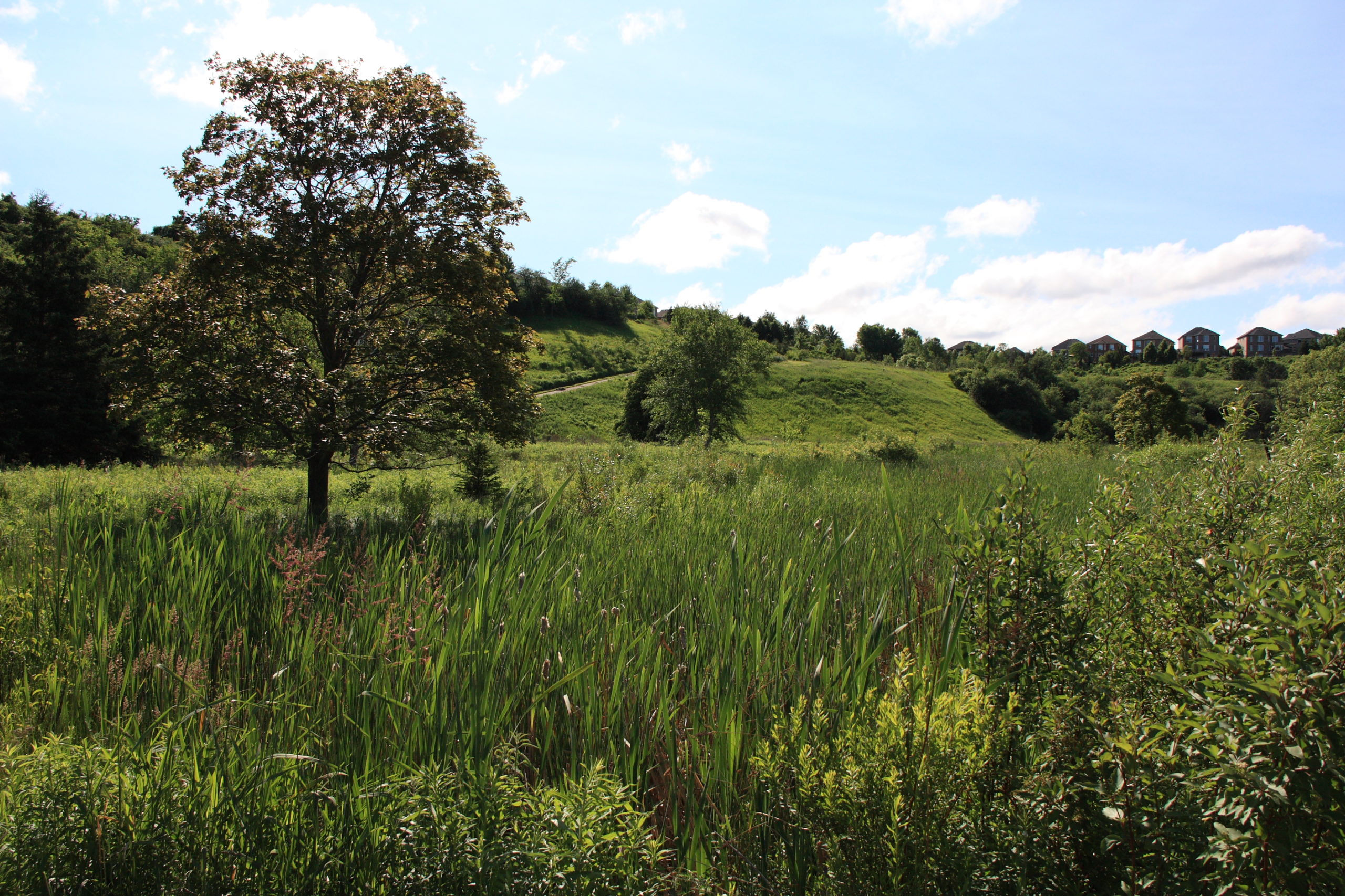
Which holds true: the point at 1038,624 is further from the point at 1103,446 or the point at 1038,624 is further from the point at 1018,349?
the point at 1018,349

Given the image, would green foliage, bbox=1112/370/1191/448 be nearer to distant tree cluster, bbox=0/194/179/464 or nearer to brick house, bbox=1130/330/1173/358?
distant tree cluster, bbox=0/194/179/464

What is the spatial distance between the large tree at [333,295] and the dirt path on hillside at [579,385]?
35.7m

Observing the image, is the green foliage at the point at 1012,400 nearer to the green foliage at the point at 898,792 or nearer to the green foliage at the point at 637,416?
the green foliage at the point at 637,416

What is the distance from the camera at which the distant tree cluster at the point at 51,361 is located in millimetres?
20688

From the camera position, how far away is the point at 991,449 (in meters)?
26.4

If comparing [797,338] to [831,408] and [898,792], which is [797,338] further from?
[898,792]

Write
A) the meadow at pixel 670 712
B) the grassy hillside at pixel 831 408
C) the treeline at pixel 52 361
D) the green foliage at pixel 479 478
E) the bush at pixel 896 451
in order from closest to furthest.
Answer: the meadow at pixel 670 712, the green foliage at pixel 479 478, the bush at pixel 896 451, the treeline at pixel 52 361, the grassy hillside at pixel 831 408

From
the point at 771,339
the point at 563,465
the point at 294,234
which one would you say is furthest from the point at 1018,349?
the point at 294,234

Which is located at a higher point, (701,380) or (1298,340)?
(1298,340)

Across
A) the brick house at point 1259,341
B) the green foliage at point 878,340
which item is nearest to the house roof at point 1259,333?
the brick house at point 1259,341

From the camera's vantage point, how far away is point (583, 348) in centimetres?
6481

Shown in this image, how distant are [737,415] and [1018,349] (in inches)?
4063

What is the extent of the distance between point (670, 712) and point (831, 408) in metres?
51.7

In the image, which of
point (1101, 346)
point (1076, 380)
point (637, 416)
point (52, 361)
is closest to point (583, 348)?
point (637, 416)
